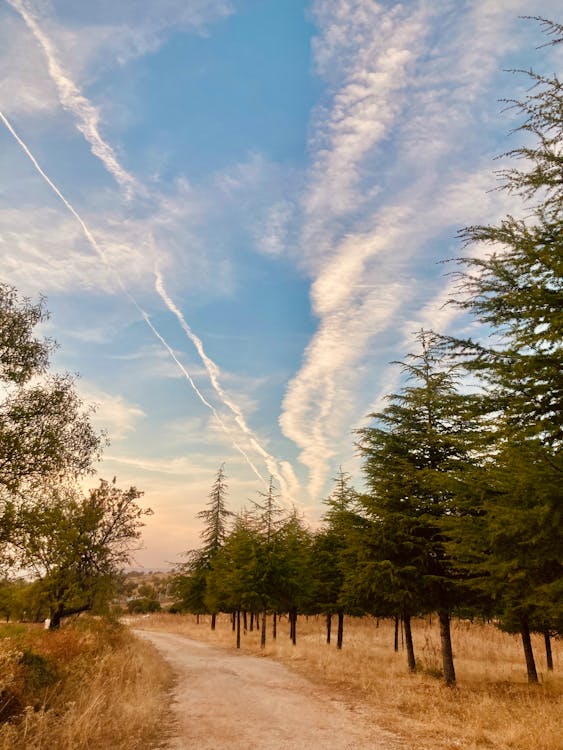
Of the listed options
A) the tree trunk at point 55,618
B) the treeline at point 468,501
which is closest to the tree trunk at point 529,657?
the treeline at point 468,501

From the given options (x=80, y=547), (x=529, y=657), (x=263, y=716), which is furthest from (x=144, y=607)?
(x=263, y=716)

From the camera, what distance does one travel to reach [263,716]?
1130cm

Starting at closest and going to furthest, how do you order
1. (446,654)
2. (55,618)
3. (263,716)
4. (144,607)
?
1. (263,716)
2. (446,654)
3. (55,618)
4. (144,607)

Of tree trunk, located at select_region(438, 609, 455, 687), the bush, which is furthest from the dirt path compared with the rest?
the bush

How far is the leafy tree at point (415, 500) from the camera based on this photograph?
1642 centimetres

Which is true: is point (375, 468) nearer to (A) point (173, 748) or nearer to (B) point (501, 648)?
(A) point (173, 748)

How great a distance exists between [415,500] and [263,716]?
355 inches

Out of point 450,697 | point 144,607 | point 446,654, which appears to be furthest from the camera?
point 144,607

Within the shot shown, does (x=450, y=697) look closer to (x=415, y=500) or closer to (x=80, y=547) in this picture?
(x=415, y=500)

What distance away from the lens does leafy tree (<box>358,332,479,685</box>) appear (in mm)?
16422

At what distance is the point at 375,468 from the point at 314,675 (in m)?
8.56

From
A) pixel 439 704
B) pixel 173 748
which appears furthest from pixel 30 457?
pixel 439 704

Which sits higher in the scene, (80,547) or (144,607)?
(80,547)

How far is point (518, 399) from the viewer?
957 centimetres
